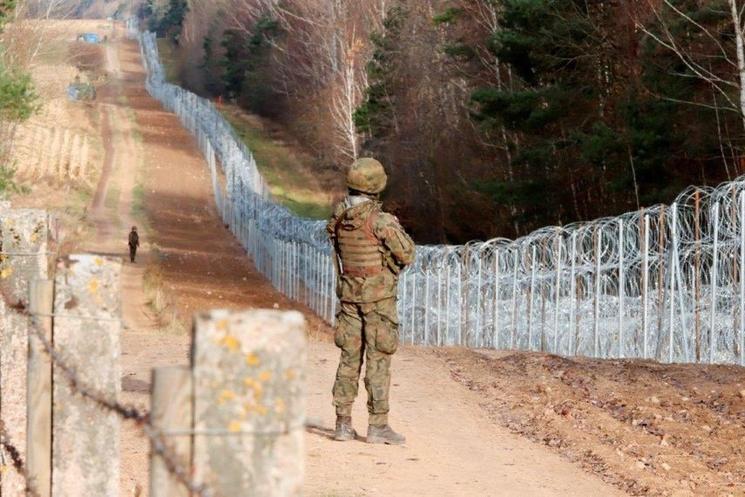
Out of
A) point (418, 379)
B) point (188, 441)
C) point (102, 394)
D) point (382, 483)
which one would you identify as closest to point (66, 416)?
point (102, 394)

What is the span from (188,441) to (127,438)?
270 inches

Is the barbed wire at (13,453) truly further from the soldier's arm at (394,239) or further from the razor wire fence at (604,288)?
the razor wire fence at (604,288)

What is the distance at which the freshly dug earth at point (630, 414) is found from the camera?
1020cm

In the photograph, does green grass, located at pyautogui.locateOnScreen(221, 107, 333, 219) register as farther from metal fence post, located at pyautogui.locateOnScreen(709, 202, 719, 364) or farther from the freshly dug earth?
the freshly dug earth

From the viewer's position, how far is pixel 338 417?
33.0ft

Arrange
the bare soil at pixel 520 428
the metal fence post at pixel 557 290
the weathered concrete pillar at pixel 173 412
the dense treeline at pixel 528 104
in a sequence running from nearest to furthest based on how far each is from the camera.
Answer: the weathered concrete pillar at pixel 173 412 < the bare soil at pixel 520 428 < the metal fence post at pixel 557 290 < the dense treeline at pixel 528 104

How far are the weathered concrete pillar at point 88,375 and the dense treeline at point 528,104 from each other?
1967 centimetres

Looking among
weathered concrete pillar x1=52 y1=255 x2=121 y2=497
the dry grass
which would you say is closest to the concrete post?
weathered concrete pillar x1=52 y1=255 x2=121 y2=497

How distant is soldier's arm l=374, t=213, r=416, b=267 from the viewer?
31.2ft

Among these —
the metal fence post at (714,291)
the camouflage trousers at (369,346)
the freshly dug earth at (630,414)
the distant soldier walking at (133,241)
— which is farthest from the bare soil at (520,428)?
the distant soldier walking at (133,241)

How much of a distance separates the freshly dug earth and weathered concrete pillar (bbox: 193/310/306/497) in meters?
6.57

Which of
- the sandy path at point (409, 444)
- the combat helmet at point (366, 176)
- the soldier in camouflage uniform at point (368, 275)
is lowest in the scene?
the sandy path at point (409, 444)

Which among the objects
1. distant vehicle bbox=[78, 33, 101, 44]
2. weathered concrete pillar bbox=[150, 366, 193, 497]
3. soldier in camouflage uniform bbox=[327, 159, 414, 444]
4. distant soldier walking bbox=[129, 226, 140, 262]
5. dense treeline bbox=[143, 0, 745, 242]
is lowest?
weathered concrete pillar bbox=[150, 366, 193, 497]

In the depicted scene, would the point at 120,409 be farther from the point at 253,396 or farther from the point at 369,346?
the point at 369,346
